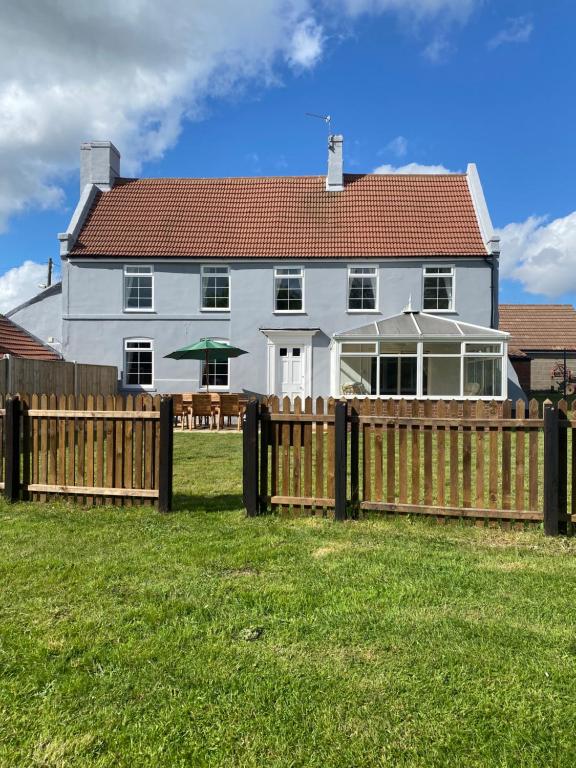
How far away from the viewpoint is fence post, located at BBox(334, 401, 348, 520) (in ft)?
19.0

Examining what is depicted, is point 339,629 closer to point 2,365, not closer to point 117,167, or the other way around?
point 2,365

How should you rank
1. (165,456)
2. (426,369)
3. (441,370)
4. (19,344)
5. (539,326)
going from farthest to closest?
1. (539,326)
2. (426,369)
3. (441,370)
4. (19,344)
5. (165,456)

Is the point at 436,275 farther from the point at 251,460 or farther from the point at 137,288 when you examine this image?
the point at 251,460

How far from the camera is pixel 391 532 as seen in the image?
5473 mm

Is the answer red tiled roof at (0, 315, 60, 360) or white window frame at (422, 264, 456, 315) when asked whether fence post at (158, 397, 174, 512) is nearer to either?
red tiled roof at (0, 315, 60, 360)

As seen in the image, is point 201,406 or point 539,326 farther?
point 539,326

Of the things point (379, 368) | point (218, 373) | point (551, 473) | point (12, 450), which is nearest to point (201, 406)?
point (218, 373)

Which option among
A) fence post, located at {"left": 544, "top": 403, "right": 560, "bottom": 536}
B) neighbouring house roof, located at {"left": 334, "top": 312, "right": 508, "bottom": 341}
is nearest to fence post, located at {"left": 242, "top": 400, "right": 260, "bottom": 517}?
fence post, located at {"left": 544, "top": 403, "right": 560, "bottom": 536}

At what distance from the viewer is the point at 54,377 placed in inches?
658

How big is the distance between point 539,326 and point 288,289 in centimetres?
2580

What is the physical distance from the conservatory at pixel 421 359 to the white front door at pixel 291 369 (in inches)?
65.8

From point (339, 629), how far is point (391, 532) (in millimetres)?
2214

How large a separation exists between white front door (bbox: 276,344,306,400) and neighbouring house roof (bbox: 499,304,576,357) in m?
21.2

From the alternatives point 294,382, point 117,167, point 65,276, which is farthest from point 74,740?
point 117,167
